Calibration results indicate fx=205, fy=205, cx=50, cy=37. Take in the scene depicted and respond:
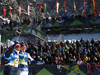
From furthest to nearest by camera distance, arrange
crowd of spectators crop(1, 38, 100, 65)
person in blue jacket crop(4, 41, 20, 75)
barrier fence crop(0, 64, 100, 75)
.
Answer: crowd of spectators crop(1, 38, 100, 65) → barrier fence crop(0, 64, 100, 75) → person in blue jacket crop(4, 41, 20, 75)

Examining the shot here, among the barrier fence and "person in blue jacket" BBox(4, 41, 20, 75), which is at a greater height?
"person in blue jacket" BBox(4, 41, 20, 75)

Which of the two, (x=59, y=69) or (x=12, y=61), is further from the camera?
(x=59, y=69)

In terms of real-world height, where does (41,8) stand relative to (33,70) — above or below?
above

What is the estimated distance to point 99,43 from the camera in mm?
14836

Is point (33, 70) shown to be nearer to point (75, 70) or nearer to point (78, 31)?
point (75, 70)

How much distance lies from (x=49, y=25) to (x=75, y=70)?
1507 cm

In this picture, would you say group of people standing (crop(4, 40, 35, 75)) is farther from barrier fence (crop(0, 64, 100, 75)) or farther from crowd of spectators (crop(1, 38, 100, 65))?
crowd of spectators (crop(1, 38, 100, 65))

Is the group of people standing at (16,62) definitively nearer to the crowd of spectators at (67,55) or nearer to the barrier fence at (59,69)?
the barrier fence at (59,69)

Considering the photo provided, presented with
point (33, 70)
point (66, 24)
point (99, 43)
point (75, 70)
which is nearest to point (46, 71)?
point (33, 70)

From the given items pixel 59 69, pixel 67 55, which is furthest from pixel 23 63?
pixel 67 55

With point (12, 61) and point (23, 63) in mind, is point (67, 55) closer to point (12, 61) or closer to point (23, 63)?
point (23, 63)

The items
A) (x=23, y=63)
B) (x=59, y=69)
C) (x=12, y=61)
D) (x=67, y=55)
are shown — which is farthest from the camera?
(x=67, y=55)

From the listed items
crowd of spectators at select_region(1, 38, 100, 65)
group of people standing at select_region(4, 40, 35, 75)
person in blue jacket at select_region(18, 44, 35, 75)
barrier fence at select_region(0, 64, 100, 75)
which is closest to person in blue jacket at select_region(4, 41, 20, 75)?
group of people standing at select_region(4, 40, 35, 75)

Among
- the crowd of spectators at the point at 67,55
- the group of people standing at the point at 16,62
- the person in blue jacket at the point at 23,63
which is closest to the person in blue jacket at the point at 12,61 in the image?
the group of people standing at the point at 16,62
